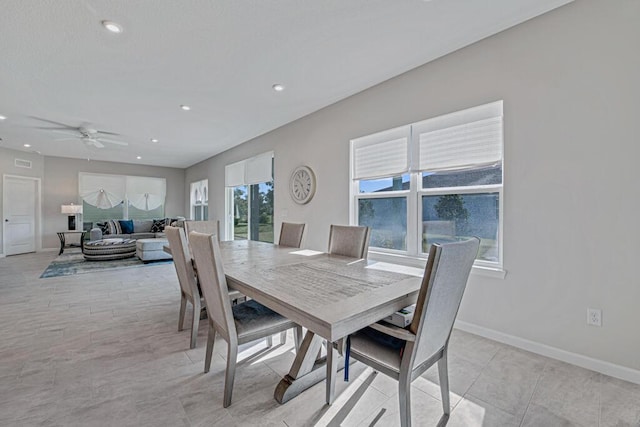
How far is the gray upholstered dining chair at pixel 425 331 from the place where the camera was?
1.21 m

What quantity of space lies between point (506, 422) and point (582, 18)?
Result: 8.93 ft

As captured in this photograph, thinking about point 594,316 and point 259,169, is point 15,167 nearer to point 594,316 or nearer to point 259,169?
point 259,169

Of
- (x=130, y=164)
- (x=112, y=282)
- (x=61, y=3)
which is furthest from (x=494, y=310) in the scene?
(x=130, y=164)

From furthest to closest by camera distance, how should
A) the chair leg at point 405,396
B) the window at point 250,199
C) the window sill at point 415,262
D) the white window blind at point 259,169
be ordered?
the window at point 250,199 → the white window blind at point 259,169 → the window sill at point 415,262 → the chair leg at point 405,396

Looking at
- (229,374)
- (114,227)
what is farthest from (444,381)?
(114,227)

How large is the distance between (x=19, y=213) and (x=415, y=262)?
31.3 ft

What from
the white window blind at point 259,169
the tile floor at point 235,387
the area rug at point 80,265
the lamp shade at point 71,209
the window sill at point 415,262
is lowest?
the tile floor at point 235,387

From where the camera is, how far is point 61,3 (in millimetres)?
1990

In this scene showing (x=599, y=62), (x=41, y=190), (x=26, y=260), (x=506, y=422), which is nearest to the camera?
(x=506, y=422)

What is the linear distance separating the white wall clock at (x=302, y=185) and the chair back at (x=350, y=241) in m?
1.60

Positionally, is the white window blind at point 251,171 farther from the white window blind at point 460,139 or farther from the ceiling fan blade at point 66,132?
the white window blind at point 460,139

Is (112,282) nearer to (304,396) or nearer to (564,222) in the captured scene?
(304,396)

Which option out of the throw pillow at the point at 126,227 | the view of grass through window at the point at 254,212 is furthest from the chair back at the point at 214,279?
the throw pillow at the point at 126,227

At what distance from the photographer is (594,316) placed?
1984mm
